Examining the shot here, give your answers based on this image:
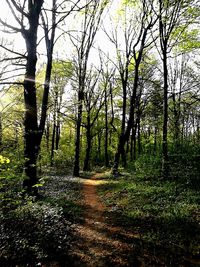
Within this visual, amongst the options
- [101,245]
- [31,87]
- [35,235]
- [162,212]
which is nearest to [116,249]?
[101,245]

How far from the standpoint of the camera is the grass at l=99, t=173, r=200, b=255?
6492mm

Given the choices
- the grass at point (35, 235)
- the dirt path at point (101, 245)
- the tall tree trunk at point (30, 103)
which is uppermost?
the tall tree trunk at point (30, 103)

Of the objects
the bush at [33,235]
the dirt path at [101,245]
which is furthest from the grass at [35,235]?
the dirt path at [101,245]

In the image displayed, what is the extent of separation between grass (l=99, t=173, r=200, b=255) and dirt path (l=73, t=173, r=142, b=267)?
0.58 m

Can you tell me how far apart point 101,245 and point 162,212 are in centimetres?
281

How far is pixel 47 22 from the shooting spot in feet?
37.6

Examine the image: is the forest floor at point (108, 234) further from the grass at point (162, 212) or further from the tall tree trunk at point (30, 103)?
the tall tree trunk at point (30, 103)

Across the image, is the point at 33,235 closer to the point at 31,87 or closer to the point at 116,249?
the point at 116,249

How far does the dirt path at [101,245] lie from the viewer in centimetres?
573

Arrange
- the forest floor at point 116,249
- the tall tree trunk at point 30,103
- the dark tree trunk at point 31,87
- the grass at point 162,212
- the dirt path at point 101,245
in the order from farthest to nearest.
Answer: the tall tree trunk at point 30,103, the dark tree trunk at point 31,87, the grass at point 162,212, the dirt path at point 101,245, the forest floor at point 116,249

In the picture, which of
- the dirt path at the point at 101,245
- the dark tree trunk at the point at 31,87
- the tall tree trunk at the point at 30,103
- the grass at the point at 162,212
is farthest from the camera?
the tall tree trunk at the point at 30,103

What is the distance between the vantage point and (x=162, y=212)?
8305 mm

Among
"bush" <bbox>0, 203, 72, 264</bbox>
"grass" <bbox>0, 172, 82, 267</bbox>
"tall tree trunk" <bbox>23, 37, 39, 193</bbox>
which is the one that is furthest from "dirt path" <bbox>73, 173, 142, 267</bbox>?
"tall tree trunk" <bbox>23, 37, 39, 193</bbox>

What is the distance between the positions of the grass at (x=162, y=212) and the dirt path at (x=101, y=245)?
0.58m
